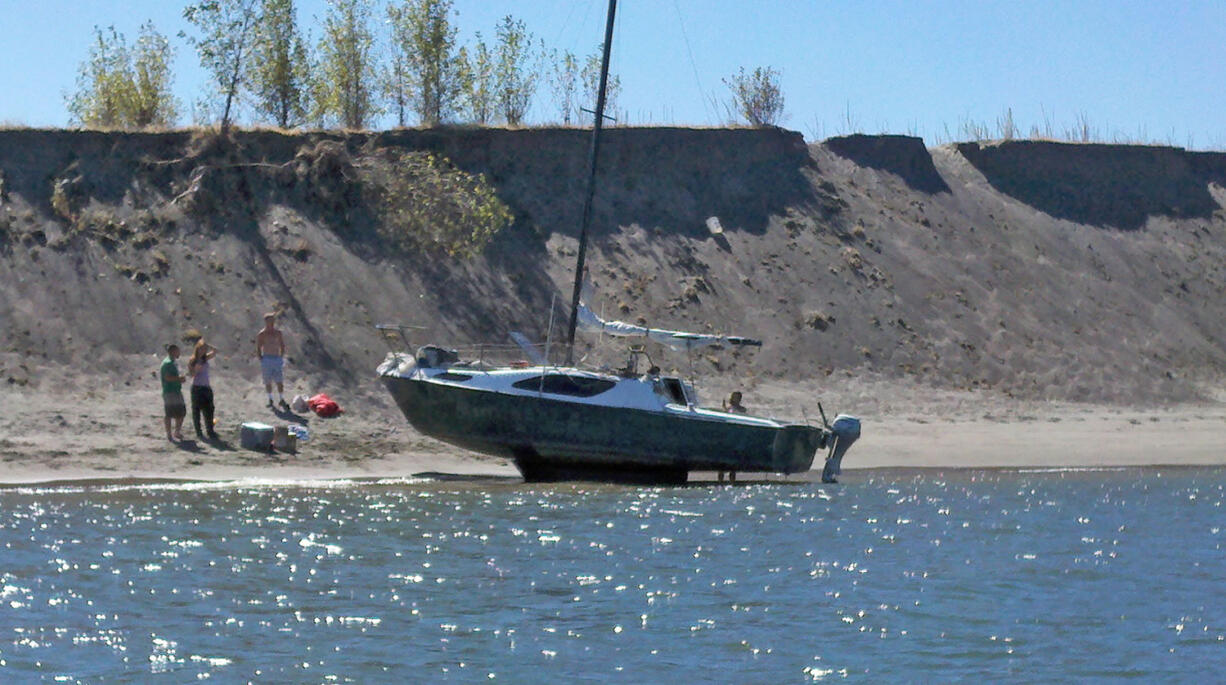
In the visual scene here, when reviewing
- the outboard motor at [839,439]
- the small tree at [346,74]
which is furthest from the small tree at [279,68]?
the outboard motor at [839,439]

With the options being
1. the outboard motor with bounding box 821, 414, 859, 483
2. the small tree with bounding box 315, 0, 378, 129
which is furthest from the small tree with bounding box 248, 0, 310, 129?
the outboard motor with bounding box 821, 414, 859, 483

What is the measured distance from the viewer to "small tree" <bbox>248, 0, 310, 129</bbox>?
40281 mm

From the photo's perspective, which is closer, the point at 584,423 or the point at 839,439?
the point at 584,423

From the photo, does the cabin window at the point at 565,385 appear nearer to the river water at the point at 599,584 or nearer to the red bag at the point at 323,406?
the river water at the point at 599,584

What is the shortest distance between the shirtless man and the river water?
4.28m

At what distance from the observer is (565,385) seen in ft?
82.8

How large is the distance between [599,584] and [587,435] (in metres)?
7.75

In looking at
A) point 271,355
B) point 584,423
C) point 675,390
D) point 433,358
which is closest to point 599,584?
point 584,423

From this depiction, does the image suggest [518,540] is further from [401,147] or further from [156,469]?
[401,147]

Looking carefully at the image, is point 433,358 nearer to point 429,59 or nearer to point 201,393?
point 201,393

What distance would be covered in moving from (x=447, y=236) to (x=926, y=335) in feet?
36.6

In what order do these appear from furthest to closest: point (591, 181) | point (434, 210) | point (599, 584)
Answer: point (434, 210) < point (591, 181) < point (599, 584)

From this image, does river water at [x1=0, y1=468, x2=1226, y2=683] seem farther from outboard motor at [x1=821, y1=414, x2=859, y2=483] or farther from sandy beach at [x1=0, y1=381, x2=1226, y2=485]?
sandy beach at [x1=0, y1=381, x2=1226, y2=485]

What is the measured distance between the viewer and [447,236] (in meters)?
36.2
